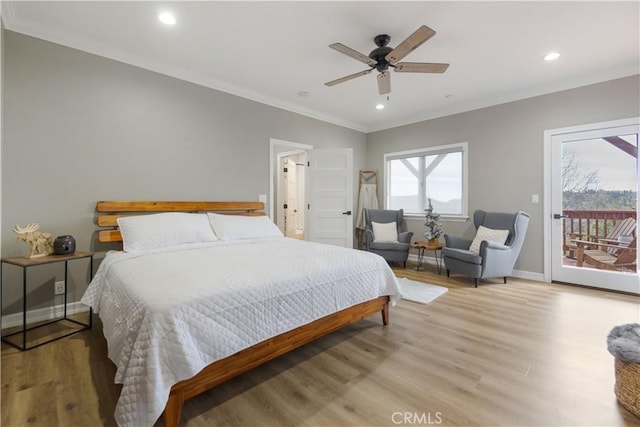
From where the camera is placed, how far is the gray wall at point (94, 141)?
8.10ft

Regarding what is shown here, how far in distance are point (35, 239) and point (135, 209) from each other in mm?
811

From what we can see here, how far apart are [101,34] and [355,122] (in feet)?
13.1

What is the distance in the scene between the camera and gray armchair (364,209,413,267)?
4.62 m

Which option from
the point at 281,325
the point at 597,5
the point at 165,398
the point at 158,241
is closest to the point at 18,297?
the point at 158,241

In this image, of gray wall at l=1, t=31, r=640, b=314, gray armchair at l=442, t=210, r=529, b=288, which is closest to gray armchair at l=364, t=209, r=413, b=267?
gray armchair at l=442, t=210, r=529, b=288

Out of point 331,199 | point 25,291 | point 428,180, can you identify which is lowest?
point 25,291

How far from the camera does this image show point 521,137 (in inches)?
160

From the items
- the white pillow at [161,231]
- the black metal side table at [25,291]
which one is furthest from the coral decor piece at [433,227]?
the black metal side table at [25,291]

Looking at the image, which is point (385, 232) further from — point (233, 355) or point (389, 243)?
point (233, 355)

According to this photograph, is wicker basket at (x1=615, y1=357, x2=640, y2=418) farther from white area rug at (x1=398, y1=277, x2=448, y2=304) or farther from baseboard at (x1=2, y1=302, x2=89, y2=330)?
baseboard at (x1=2, y1=302, x2=89, y2=330)


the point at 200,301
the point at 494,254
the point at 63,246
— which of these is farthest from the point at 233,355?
the point at 494,254

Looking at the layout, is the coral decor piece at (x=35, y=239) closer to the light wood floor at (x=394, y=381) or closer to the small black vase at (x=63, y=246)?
the small black vase at (x=63, y=246)

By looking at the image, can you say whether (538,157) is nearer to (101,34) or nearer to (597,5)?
(597,5)

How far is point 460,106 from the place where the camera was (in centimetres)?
458
